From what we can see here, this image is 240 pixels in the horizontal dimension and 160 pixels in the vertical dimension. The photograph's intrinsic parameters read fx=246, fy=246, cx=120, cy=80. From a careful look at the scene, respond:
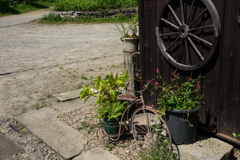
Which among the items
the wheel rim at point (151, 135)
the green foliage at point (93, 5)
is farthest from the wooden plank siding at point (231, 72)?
the green foliage at point (93, 5)

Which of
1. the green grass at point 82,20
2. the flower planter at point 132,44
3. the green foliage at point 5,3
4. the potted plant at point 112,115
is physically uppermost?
the green foliage at point 5,3

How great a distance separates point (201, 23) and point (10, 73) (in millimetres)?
5496

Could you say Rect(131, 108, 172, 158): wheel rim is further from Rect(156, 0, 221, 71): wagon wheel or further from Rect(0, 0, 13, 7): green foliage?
Rect(0, 0, 13, 7): green foliage

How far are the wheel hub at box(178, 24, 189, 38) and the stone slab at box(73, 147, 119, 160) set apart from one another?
1.81m

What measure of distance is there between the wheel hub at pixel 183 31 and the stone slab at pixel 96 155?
1.81 metres

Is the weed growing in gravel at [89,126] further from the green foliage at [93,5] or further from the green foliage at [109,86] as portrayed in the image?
the green foliage at [93,5]

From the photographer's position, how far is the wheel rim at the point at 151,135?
308cm

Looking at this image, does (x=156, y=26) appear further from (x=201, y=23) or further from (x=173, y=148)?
(x=173, y=148)

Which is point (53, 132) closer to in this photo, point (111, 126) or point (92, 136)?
point (92, 136)

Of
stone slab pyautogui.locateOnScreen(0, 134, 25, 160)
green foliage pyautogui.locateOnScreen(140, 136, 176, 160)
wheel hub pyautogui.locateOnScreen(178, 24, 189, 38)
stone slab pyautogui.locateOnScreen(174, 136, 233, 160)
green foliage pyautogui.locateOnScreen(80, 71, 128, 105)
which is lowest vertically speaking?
stone slab pyautogui.locateOnScreen(0, 134, 25, 160)

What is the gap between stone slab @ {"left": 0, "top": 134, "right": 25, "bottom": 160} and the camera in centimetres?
340

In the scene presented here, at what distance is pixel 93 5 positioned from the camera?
15.9 meters

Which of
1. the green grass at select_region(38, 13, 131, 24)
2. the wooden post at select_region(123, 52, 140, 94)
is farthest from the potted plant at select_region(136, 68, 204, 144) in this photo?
the green grass at select_region(38, 13, 131, 24)

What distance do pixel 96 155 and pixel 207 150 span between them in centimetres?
139
